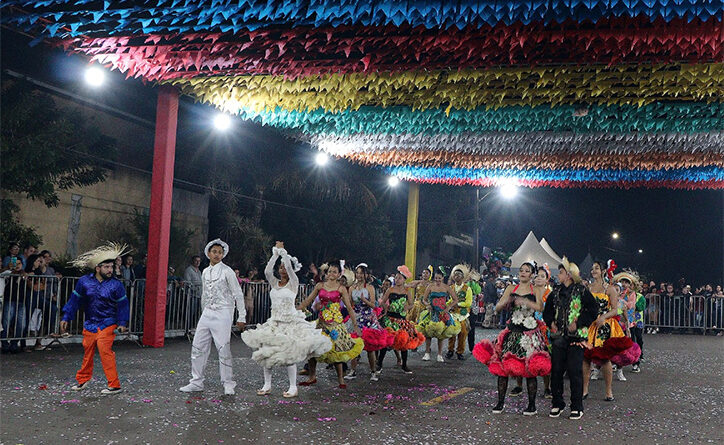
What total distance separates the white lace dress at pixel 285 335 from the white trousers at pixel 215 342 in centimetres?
25

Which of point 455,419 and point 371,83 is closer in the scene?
point 455,419

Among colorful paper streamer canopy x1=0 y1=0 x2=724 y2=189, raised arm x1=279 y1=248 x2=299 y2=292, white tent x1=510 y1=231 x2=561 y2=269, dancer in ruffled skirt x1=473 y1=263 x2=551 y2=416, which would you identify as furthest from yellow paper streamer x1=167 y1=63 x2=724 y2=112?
white tent x1=510 y1=231 x2=561 y2=269

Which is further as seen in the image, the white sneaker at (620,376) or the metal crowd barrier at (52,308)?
the metal crowd barrier at (52,308)

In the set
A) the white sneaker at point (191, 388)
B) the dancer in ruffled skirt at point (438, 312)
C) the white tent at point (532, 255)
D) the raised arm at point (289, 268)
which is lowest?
the white sneaker at point (191, 388)

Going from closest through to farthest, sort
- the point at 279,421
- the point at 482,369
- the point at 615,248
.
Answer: the point at 279,421
the point at 482,369
the point at 615,248

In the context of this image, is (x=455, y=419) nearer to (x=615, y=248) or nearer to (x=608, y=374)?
(x=608, y=374)

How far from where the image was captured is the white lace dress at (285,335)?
8.09m

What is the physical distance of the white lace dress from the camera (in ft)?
26.5

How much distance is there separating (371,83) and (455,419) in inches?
248

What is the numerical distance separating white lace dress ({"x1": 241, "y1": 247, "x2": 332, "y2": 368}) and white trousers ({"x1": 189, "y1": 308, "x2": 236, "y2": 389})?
0.82 feet

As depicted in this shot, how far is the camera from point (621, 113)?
13133 mm

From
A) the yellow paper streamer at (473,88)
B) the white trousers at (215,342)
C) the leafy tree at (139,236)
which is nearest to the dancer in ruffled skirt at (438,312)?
the yellow paper streamer at (473,88)

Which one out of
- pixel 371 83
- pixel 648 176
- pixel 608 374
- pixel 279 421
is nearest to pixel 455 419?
pixel 279 421

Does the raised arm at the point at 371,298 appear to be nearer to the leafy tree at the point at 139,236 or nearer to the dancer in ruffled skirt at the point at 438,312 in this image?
the dancer in ruffled skirt at the point at 438,312
